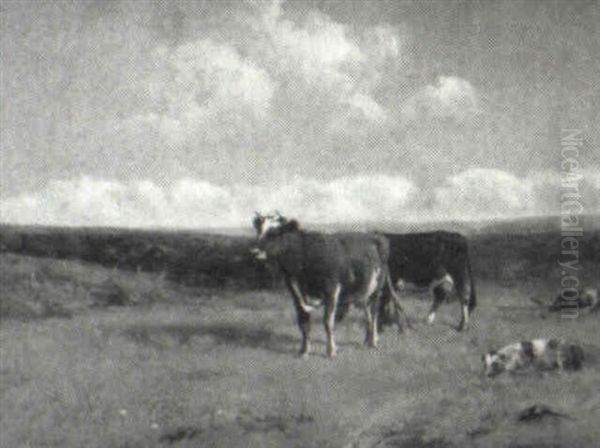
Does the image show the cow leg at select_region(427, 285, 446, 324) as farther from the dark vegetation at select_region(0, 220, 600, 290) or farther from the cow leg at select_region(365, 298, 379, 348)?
the dark vegetation at select_region(0, 220, 600, 290)

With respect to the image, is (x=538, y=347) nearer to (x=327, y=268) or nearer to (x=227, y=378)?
(x=327, y=268)

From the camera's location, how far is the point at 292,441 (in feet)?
8.87

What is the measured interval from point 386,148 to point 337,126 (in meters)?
0.23

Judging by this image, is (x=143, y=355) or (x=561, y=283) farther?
(x=561, y=283)

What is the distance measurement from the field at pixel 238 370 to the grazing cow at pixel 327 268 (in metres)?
0.07

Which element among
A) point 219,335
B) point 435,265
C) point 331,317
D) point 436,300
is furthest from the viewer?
point 435,265

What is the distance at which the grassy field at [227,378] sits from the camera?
2695mm

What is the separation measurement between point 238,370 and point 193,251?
1.69ft

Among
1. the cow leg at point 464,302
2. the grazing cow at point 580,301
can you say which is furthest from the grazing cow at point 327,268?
the grazing cow at point 580,301

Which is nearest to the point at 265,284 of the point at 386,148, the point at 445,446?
the point at 386,148

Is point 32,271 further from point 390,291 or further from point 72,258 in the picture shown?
point 390,291

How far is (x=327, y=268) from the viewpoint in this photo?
3395 millimetres

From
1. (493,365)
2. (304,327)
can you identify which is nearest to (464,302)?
(493,365)

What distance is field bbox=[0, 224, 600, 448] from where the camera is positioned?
270 cm
